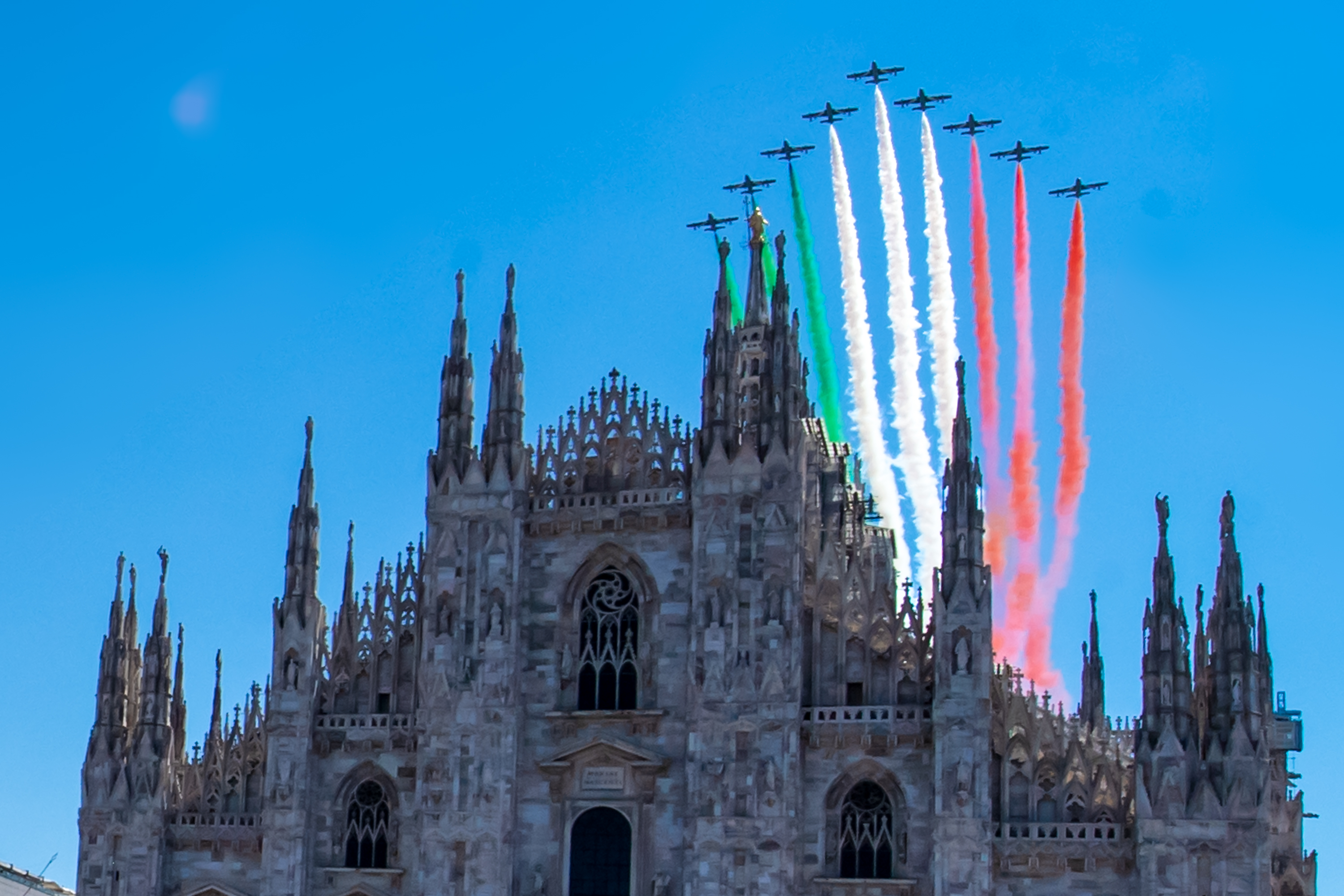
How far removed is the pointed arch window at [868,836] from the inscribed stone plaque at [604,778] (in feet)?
20.0

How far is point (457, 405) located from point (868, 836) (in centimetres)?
1736

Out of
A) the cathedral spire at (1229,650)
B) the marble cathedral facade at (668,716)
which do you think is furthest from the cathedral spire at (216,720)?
the cathedral spire at (1229,650)

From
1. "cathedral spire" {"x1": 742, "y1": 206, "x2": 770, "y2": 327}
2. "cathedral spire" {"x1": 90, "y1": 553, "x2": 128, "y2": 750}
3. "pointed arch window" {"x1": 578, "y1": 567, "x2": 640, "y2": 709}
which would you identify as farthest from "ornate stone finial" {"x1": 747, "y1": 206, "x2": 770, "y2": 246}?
"cathedral spire" {"x1": 90, "y1": 553, "x2": 128, "y2": 750}

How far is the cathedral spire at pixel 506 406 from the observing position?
51.3 metres

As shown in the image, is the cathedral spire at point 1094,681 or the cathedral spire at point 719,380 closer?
the cathedral spire at point 719,380

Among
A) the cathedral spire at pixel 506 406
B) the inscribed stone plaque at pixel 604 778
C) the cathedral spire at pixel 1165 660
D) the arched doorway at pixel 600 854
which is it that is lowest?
the arched doorway at pixel 600 854

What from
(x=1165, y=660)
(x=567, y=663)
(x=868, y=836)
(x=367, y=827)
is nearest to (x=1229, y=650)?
(x=1165, y=660)

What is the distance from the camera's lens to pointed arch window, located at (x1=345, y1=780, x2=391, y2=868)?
50.3m

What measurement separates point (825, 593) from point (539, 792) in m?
9.54

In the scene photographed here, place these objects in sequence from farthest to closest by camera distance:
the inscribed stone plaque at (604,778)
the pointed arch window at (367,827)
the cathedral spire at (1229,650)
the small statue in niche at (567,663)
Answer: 1. the pointed arch window at (367,827)
2. the small statue in niche at (567,663)
3. the inscribed stone plaque at (604,778)
4. the cathedral spire at (1229,650)

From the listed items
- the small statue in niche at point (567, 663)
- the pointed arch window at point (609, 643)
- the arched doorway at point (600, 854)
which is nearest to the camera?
the arched doorway at point (600, 854)

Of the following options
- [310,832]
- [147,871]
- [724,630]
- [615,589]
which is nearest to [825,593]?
[724,630]

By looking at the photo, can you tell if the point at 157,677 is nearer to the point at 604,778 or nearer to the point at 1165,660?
the point at 604,778

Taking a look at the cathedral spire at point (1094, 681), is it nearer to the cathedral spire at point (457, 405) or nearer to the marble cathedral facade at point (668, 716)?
the marble cathedral facade at point (668, 716)
